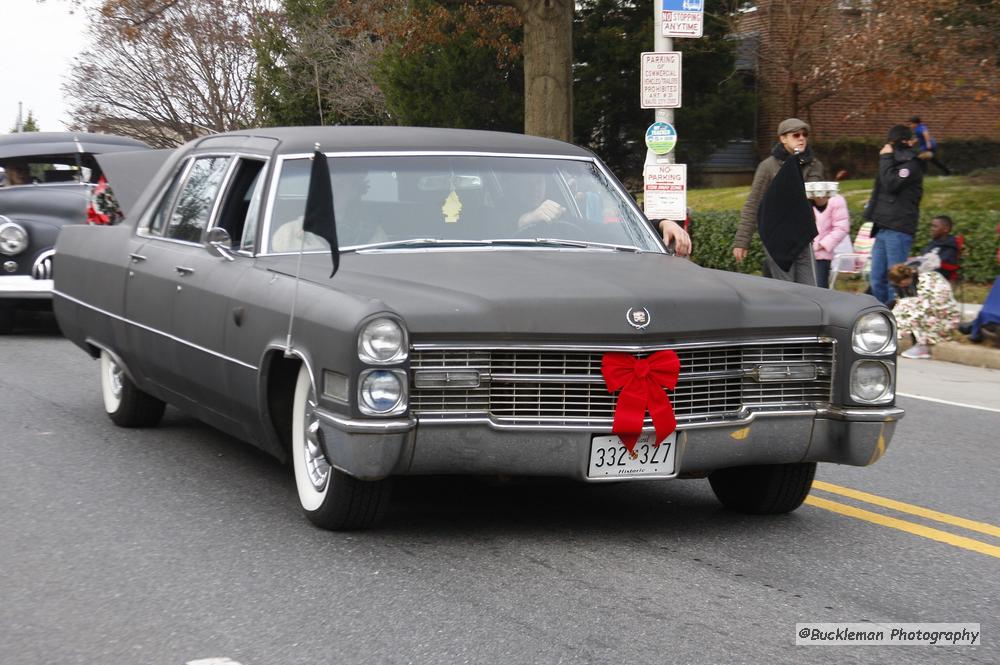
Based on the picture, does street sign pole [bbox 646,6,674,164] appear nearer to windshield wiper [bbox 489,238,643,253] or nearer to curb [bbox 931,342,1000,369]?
curb [bbox 931,342,1000,369]

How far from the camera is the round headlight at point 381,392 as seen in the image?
17.0 ft

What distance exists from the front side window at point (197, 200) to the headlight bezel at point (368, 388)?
2325mm

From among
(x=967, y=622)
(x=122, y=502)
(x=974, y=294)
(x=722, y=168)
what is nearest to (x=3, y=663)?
(x=122, y=502)

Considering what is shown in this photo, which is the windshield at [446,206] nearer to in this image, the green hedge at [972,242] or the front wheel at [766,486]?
the front wheel at [766,486]

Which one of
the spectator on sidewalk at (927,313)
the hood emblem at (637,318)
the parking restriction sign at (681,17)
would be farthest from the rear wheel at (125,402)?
the parking restriction sign at (681,17)

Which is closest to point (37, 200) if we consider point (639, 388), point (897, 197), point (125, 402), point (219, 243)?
point (125, 402)

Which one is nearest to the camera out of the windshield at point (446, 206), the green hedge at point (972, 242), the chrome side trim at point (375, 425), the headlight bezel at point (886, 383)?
the chrome side trim at point (375, 425)

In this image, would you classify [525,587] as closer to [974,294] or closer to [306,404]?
[306,404]

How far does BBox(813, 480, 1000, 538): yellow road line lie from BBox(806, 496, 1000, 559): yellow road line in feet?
0.56

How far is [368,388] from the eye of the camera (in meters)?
5.18

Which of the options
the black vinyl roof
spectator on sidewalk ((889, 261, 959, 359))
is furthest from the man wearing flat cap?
the black vinyl roof

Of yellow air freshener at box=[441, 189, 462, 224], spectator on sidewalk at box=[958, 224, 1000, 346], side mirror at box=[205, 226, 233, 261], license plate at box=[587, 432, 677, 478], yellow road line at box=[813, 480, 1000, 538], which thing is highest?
yellow air freshener at box=[441, 189, 462, 224]

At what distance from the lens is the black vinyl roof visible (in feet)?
22.2

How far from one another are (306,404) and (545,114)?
563 inches
